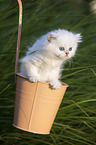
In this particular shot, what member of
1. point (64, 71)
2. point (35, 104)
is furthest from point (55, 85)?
point (64, 71)

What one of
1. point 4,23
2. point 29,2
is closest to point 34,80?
point 4,23

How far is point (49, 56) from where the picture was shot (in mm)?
1153

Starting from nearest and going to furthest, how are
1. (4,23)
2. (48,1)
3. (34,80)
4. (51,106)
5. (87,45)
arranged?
(34,80) → (51,106) → (4,23) → (87,45) → (48,1)

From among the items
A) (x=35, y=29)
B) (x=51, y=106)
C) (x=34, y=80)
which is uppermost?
(x=35, y=29)

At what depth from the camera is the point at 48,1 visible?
184 centimetres

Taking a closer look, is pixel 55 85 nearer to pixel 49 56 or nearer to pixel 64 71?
pixel 49 56

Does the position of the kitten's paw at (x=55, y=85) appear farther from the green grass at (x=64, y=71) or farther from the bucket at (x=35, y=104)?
the green grass at (x=64, y=71)

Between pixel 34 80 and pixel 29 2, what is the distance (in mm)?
827

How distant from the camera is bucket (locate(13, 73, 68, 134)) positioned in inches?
45.2

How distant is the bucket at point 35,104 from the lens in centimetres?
115

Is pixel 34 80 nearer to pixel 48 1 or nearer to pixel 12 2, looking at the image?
pixel 12 2

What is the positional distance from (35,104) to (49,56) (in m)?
0.27

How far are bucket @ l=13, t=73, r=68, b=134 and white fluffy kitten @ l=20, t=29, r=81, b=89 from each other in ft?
0.16

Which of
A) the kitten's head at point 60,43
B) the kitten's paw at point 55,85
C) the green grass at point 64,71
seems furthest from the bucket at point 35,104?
the green grass at point 64,71
